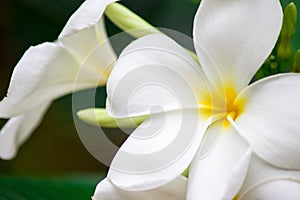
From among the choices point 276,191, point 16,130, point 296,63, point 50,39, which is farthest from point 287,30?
point 50,39

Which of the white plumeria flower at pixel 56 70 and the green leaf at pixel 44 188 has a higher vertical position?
the white plumeria flower at pixel 56 70

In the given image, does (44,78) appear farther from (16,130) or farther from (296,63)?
(296,63)

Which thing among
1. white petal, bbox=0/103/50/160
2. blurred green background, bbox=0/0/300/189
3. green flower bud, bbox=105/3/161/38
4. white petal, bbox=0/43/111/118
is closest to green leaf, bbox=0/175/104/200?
white petal, bbox=0/103/50/160

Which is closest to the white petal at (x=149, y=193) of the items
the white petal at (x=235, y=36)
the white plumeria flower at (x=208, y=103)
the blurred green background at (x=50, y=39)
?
the white plumeria flower at (x=208, y=103)

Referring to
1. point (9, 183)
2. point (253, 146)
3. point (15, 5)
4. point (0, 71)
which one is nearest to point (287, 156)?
point (253, 146)

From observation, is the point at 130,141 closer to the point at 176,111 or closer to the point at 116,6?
the point at 176,111

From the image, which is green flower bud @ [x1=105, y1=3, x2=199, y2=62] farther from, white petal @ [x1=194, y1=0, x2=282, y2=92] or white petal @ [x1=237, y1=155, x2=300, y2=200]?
white petal @ [x1=237, y1=155, x2=300, y2=200]

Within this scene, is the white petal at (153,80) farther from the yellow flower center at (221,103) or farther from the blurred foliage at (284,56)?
the blurred foliage at (284,56)
